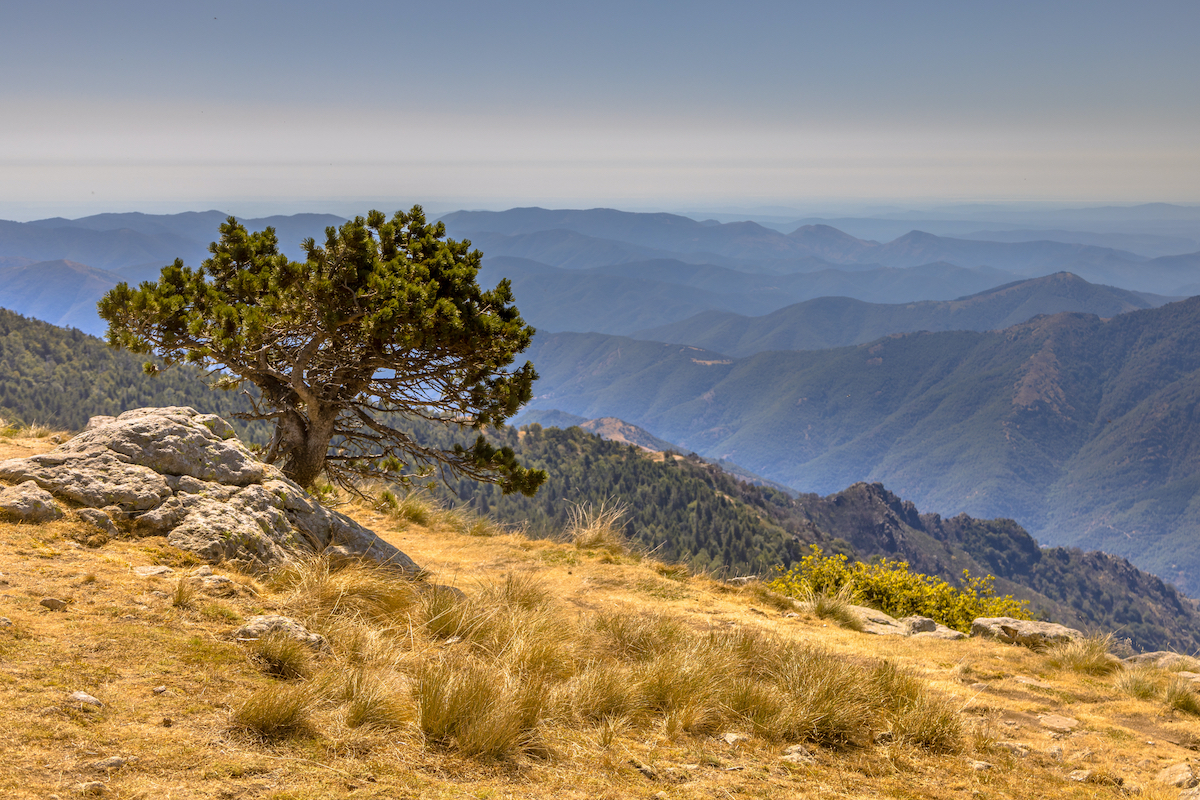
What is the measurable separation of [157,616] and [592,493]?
105 m

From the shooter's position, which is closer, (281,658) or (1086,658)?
(281,658)

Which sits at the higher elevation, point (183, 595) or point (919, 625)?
point (183, 595)

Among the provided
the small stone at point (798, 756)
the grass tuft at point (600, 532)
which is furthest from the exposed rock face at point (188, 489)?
the grass tuft at point (600, 532)

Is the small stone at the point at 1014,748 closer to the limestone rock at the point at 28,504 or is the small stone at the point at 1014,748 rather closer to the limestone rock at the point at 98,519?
the limestone rock at the point at 98,519

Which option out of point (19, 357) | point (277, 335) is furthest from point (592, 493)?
point (277, 335)

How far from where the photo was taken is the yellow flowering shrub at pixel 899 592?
47.5 feet

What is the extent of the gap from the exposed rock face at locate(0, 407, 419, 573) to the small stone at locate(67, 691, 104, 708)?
10.0ft

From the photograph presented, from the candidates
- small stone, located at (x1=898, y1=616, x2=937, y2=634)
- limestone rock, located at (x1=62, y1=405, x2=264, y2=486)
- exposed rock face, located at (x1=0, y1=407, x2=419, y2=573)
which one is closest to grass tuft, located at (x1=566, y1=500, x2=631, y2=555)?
small stone, located at (x1=898, y1=616, x2=937, y2=634)

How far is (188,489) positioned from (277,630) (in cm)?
315

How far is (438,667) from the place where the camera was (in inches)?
206

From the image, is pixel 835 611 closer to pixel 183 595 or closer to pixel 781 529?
pixel 183 595

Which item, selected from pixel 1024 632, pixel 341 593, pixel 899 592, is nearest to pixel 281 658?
pixel 341 593

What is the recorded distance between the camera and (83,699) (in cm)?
404

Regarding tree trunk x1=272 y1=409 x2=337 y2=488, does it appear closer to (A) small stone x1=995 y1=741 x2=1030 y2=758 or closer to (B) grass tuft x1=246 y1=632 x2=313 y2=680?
(B) grass tuft x1=246 y1=632 x2=313 y2=680
